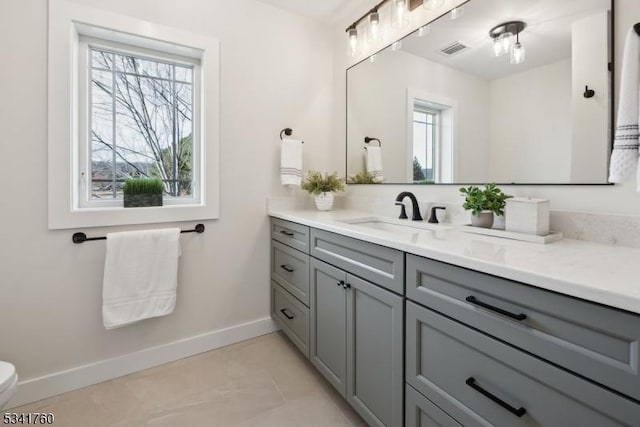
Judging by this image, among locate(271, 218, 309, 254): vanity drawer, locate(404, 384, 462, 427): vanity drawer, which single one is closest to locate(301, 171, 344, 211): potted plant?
locate(271, 218, 309, 254): vanity drawer

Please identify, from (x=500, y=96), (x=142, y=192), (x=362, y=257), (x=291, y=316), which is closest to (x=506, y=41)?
(x=500, y=96)

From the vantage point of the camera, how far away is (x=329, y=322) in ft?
5.15

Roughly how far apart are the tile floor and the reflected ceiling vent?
1.90 metres

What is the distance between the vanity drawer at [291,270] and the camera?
1.80 meters

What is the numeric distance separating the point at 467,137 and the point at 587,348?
1.15m

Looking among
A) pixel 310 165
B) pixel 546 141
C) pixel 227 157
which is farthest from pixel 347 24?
pixel 546 141

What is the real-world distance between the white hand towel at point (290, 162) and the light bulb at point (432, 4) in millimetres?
1114

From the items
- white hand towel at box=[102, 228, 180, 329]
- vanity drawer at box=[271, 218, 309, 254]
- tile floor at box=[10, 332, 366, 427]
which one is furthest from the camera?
vanity drawer at box=[271, 218, 309, 254]

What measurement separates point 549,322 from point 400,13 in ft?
5.87

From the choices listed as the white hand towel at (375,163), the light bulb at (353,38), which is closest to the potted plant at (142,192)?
the white hand towel at (375,163)

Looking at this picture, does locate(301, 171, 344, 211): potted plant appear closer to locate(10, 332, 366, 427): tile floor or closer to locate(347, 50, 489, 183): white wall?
locate(347, 50, 489, 183): white wall

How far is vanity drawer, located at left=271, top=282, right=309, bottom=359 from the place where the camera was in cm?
182

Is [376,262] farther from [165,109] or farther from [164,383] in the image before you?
[165,109]

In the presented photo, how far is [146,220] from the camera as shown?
71.8 inches
